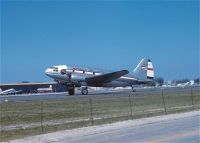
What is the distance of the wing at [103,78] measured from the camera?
57434 mm

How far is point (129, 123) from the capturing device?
21375 mm

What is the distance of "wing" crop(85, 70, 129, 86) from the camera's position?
57434mm

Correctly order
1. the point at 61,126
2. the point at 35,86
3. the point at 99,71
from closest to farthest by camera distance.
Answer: the point at 61,126, the point at 99,71, the point at 35,86

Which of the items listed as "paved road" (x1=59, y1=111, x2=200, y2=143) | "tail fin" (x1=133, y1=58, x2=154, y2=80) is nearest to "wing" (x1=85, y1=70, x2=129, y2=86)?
"tail fin" (x1=133, y1=58, x2=154, y2=80)

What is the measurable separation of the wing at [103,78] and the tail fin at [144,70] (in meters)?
6.95

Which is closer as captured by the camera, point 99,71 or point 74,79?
point 74,79

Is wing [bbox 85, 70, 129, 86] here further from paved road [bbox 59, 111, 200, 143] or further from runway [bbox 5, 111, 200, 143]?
paved road [bbox 59, 111, 200, 143]

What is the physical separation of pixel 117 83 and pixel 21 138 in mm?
45329

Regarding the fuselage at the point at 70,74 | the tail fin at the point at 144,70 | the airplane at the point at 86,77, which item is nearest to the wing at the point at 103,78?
the airplane at the point at 86,77

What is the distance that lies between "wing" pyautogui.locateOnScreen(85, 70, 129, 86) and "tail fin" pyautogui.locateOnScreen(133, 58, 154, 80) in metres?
6.95

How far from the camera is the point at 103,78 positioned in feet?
195

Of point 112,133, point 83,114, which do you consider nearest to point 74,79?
point 83,114

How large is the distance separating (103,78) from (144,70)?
10940 mm

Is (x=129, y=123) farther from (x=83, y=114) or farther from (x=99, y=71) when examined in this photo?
(x=99, y=71)
